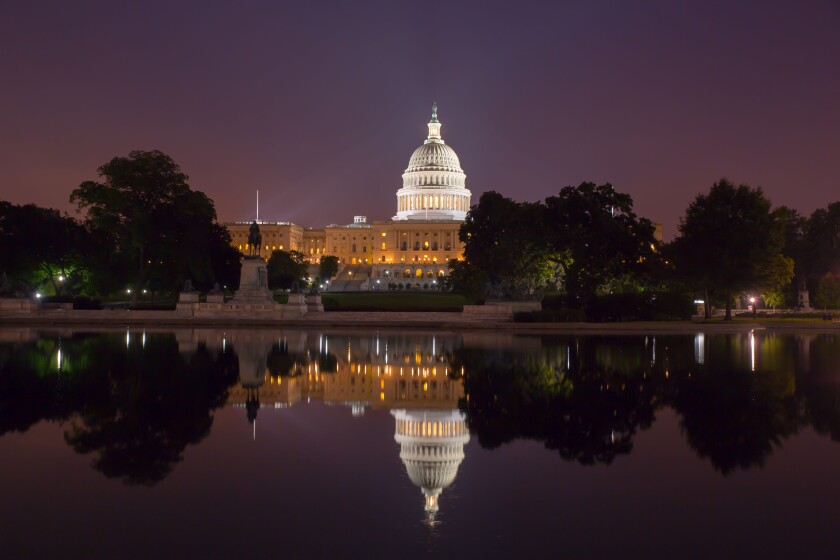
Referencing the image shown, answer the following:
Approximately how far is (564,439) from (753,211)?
46083 mm

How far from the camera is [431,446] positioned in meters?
14.4

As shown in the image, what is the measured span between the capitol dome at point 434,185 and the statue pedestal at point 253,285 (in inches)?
4937

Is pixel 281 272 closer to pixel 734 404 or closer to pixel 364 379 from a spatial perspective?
pixel 364 379

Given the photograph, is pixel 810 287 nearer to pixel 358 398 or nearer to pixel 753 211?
pixel 753 211

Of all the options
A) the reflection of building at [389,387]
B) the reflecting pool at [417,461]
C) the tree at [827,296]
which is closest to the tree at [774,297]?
the tree at [827,296]

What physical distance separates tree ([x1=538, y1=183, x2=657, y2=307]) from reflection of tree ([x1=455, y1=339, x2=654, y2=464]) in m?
29.6

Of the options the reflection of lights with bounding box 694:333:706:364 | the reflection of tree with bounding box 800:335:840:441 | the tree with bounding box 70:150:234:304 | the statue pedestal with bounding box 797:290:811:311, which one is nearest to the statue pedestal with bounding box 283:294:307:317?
the tree with bounding box 70:150:234:304

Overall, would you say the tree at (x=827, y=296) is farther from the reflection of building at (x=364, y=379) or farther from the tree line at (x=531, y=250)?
the reflection of building at (x=364, y=379)

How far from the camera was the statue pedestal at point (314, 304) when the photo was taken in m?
56.9

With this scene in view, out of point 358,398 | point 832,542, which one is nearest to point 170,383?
point 358,398

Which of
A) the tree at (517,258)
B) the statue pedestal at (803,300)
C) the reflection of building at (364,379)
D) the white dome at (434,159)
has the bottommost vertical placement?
the reflection of building at (364,379)

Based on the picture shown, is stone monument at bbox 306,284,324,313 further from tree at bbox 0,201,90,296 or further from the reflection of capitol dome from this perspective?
the reflection of capitol dome

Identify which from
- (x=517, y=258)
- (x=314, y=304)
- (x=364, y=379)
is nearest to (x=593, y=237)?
(x=517, y=258)

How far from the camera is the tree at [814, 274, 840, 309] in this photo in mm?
75750
